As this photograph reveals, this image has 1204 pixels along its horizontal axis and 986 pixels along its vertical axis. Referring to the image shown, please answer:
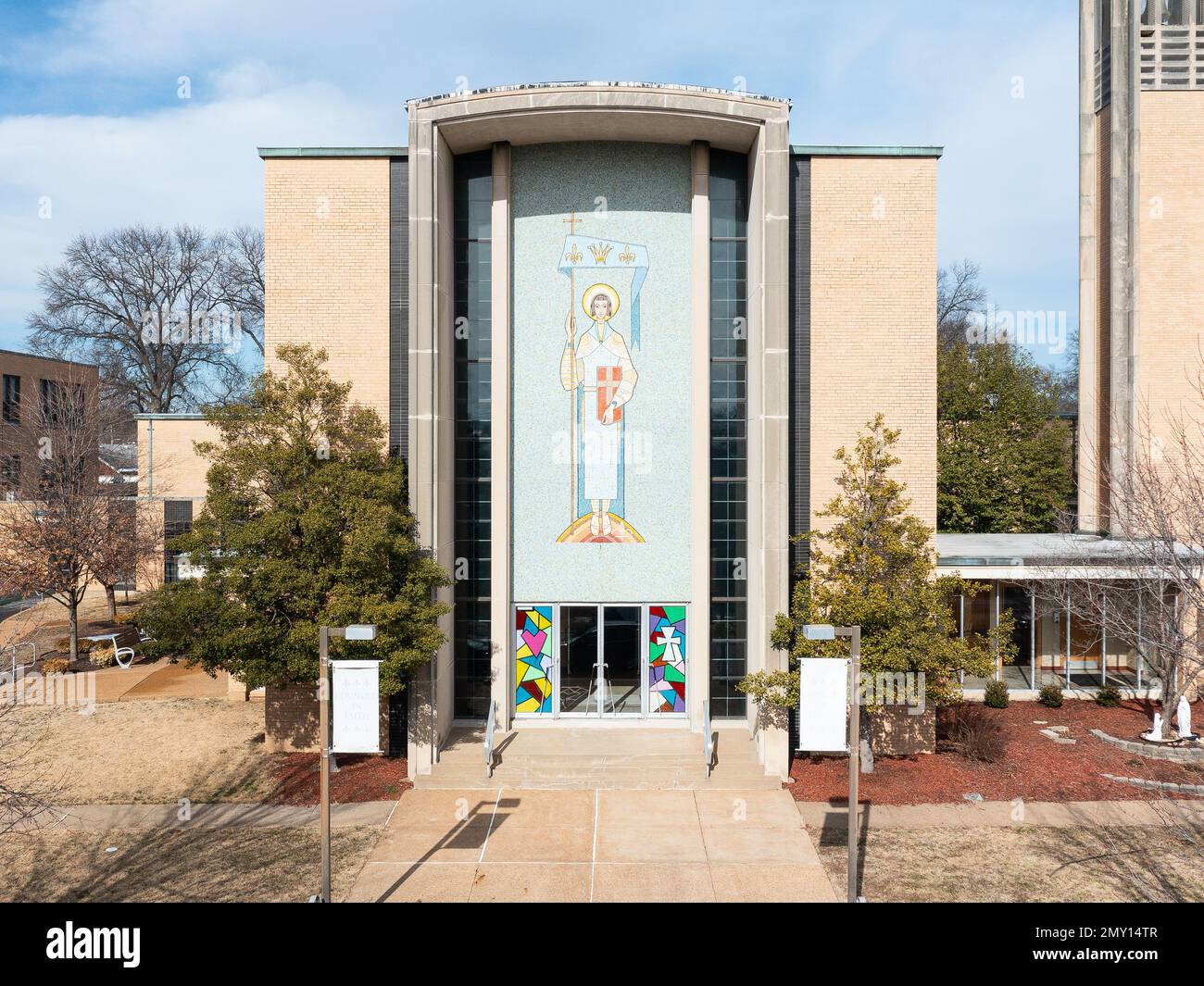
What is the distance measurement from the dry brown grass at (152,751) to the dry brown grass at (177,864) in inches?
57.0

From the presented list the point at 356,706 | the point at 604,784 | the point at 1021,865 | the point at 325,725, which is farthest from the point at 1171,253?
the point at 325,725

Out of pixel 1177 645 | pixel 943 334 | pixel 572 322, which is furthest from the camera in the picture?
pixel 943 334

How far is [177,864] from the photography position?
1243 centimetres

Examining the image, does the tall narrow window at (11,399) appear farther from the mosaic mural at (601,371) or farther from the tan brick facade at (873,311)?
the tan brick facade at (873,311)

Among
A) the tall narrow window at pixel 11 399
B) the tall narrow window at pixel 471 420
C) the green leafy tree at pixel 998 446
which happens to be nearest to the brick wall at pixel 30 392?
the tall narrow window at pixel 11 399

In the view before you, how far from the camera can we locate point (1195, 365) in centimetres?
2341

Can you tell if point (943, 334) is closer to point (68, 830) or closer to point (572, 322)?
point (572, 322)

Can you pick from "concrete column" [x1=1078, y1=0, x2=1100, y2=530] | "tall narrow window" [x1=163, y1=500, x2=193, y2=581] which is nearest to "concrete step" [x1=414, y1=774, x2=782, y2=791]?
"concrete column" [x1=1078, y1=0, x2=1100, y2=530]

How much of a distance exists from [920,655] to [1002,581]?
885cm

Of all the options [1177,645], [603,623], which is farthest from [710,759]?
[1177,645]

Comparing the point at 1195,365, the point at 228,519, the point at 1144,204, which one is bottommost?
the point at 228,519

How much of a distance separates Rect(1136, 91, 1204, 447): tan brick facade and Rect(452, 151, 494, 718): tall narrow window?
1888 cm

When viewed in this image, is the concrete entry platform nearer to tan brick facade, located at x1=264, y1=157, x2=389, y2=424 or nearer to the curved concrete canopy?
tan brick facade, located at x1=264, y1=157, x2=389, y2=424

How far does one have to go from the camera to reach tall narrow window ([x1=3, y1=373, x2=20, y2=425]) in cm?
4769
